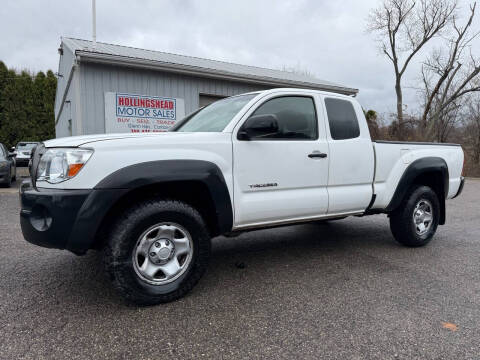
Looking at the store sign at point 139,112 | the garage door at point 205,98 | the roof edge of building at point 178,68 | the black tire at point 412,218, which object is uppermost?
the roof edge of building at point 178,68

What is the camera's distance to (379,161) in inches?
159

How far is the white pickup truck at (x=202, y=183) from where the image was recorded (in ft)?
8.18

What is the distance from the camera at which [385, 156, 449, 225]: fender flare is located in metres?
4.20

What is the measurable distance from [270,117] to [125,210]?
4.73 ft

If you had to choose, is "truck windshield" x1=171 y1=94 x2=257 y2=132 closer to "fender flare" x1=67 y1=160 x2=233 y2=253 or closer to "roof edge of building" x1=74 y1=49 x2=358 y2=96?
"fender flare" x1=67 y1=160 x2=233 y2=253

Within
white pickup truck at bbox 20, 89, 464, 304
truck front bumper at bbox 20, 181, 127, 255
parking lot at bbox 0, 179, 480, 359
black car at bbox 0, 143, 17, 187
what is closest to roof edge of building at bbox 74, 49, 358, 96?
black car at bbox 0, 143, 17, 187

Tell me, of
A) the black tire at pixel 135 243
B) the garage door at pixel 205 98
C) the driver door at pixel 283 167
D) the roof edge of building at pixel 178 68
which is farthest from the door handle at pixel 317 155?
the garage door at pixel 205 98

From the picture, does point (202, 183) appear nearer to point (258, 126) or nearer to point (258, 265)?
point (258, 126)

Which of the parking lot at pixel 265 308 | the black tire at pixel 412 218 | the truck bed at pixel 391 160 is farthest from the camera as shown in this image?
the black tire at pixel 412 218

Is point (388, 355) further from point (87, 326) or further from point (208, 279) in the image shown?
point (87, 326)

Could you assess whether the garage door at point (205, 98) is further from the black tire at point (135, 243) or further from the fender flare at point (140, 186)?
the black tire at point (135, 243)

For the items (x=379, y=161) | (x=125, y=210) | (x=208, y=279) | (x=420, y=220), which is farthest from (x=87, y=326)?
(x=420, y=220)

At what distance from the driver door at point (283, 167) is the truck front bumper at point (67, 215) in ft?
3.63

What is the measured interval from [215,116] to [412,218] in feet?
9.21
